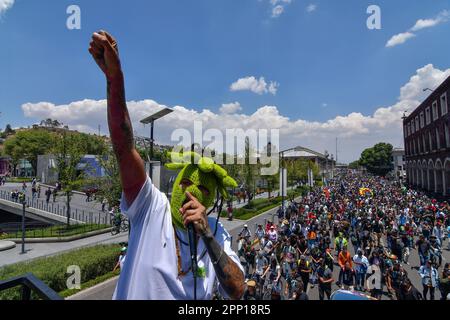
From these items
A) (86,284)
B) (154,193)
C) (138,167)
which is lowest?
(86,284)

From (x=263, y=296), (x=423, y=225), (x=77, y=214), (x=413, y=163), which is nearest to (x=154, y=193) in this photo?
(x=263, y=296)

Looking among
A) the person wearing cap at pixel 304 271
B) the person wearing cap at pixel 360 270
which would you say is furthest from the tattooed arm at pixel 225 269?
the person wearing cap at pixel 360 270

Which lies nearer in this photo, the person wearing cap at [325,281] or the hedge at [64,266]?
the person wearing cap at [325,281]

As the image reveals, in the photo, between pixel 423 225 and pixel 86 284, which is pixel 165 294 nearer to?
pixel 86 284

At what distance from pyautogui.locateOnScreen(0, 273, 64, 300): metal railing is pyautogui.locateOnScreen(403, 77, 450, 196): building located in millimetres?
42920

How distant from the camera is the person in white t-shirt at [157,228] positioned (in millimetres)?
1444

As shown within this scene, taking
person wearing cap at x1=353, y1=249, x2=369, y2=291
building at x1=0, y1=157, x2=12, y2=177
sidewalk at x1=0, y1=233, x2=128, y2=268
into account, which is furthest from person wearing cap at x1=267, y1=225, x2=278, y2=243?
building at x1=0, y1=157, x2=12, y2=177

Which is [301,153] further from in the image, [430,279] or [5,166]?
[430,279]

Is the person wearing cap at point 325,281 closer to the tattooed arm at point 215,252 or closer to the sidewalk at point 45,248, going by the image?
the tattooed arm at point 215,252

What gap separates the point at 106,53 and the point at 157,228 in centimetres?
102

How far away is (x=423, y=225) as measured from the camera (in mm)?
15641

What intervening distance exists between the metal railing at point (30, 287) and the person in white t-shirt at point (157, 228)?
364 mm

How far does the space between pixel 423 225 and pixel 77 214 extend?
26136 millimetres
